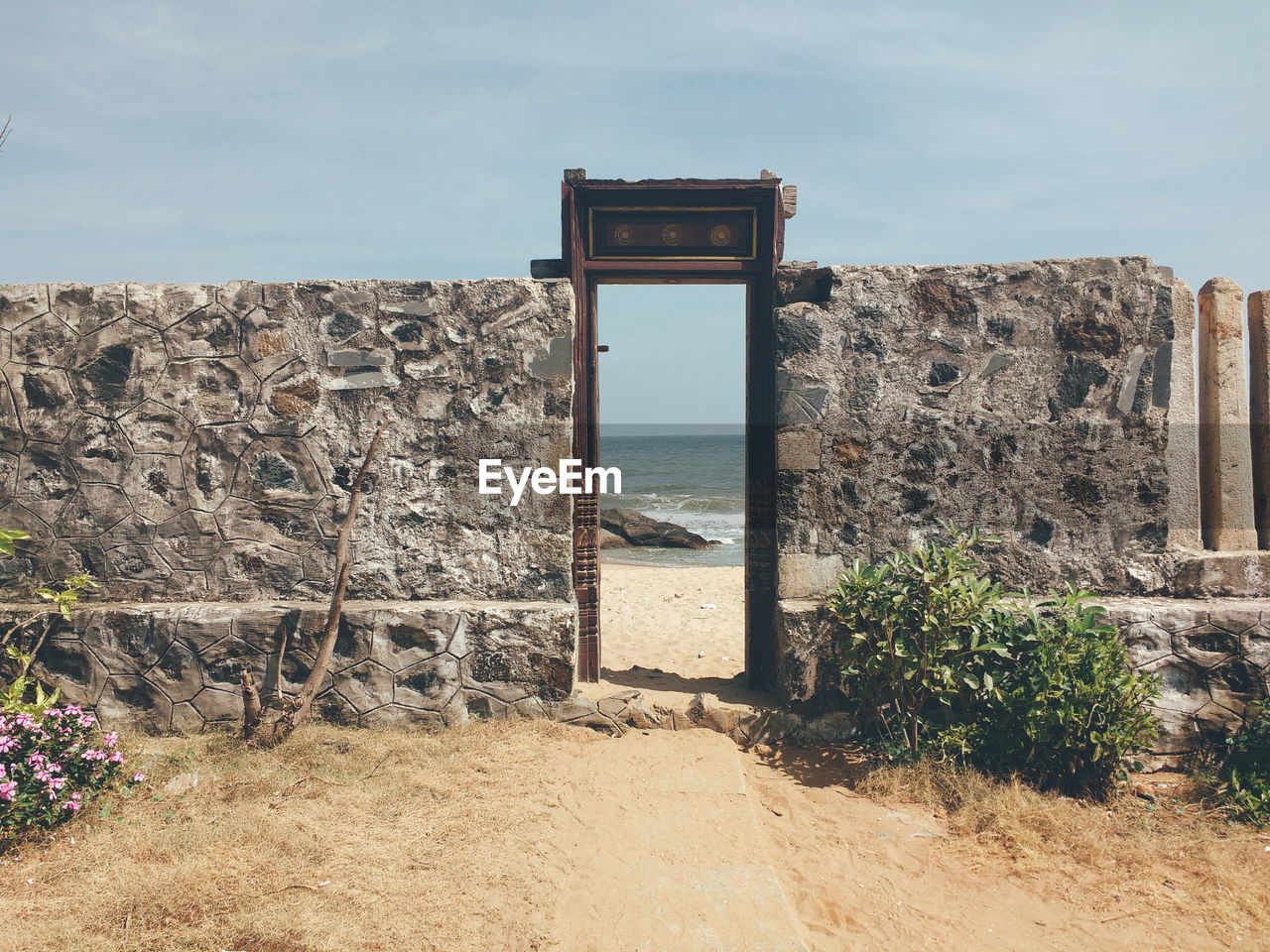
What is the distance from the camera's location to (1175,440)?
4516 mm

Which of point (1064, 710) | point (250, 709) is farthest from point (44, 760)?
point (1064, 710)

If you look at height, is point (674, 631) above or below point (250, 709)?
below

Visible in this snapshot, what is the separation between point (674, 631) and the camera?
301 inches

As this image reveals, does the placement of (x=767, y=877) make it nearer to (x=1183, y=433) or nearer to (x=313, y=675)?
(x=313, y=675)

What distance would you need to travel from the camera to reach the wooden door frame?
477 cm

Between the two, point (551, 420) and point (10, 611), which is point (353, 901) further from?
point (10, 611)

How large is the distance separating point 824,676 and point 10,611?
4.35 meters

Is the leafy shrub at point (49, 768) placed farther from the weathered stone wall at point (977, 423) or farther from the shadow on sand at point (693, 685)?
the weathered stone wall at point (977, 423)

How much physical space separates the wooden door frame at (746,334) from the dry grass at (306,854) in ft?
3.87

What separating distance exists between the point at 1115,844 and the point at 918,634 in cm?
115

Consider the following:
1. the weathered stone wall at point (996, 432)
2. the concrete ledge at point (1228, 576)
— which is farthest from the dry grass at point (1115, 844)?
the concrete ledge at point (1228, 576)

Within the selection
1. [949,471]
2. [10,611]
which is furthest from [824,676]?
[10,611]

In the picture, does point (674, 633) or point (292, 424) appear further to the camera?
point (674, 633)

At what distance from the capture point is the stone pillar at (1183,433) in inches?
176
